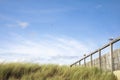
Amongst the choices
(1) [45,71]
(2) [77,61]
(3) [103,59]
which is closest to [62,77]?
(1) [45,71]

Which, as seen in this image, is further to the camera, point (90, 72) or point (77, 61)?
point (77, 61)

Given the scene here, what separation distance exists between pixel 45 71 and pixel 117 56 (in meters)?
3.04

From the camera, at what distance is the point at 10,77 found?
24.8ft

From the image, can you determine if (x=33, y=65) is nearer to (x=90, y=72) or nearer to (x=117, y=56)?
(x=90, y=72)

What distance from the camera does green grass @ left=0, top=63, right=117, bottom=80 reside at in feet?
25.4

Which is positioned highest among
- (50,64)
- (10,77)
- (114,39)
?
(114,39)

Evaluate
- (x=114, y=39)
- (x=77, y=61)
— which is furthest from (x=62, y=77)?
(x=77, y=61)

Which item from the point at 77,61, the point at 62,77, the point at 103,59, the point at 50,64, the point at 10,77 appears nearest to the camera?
the point at 10,77

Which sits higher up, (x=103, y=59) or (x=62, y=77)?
(x=103, y=59)

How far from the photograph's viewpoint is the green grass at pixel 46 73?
25.4 ft

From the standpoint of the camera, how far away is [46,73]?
26.7 feet

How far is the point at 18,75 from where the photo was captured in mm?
7898

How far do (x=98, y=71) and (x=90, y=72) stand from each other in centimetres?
47

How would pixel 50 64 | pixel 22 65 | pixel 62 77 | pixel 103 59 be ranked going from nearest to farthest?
pixel 62 77, pixel 22 65, pixel 50 64, pixel 103 59
